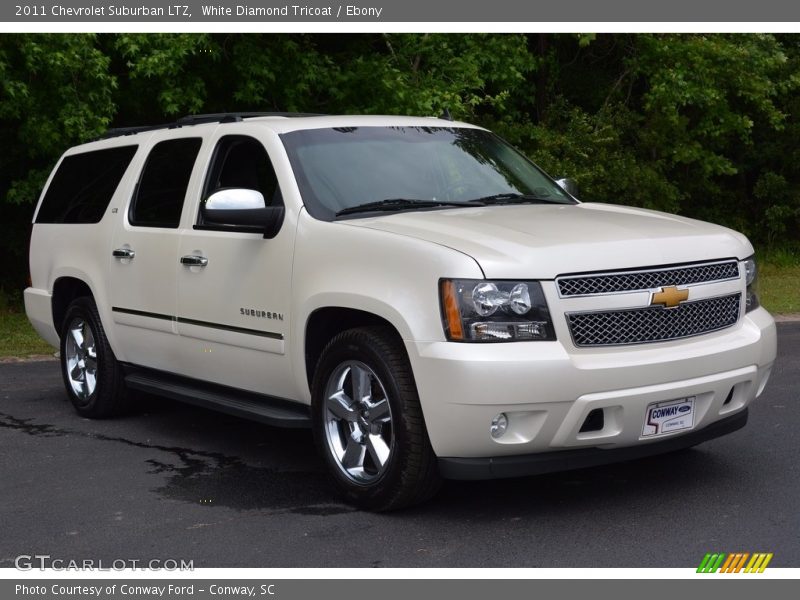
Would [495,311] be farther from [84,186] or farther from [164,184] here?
[84,186]

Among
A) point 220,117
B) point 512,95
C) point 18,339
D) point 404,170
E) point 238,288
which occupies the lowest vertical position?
point 18,339

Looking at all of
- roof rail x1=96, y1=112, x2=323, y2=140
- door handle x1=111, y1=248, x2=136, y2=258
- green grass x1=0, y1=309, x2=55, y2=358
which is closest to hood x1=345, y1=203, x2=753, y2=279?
roof rail x1=96, y1=112, x2=323, y2=140

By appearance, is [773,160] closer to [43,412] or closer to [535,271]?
[43,412]

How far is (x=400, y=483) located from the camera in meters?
5.54

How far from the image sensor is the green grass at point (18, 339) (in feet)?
40.8

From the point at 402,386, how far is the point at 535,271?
0.81m

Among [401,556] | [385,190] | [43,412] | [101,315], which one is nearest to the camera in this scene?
[401,556]

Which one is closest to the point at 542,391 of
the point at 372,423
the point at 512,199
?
the point at 372,423

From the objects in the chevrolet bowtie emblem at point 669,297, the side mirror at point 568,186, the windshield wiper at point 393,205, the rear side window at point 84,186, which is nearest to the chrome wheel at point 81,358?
the rear side window at point 84,186

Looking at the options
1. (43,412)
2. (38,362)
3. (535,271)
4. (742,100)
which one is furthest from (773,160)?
(535,271)

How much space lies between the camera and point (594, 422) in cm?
534

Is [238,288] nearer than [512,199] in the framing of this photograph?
Yes

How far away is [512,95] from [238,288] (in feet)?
51.3

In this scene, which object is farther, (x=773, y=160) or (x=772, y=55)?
(x=773, y=160)
